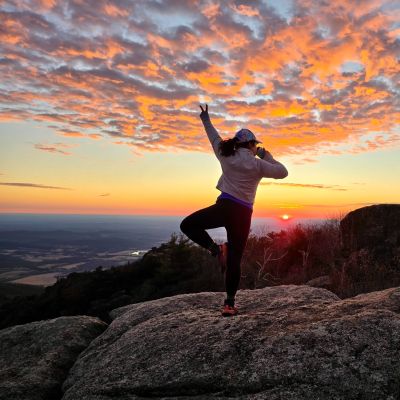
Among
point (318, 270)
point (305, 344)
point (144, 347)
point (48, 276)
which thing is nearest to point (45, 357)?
point (144, 347)

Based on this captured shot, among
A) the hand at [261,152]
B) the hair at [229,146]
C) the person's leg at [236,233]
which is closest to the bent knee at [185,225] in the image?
the person's leg at [236,233]

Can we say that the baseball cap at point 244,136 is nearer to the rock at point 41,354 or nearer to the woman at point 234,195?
the woman at point 234,195

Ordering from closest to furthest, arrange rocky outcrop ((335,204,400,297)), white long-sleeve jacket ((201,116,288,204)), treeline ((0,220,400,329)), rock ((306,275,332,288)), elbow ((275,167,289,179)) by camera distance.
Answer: white long-sleeve jacket ((201,116,288,204)) → elbow ((275,167,289,179)) → rock ((306,275,332,288)) → rocky outcrop ((335,204,400,297)) → treeline ((0,220,400,329))

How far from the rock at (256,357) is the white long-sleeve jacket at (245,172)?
179 cm

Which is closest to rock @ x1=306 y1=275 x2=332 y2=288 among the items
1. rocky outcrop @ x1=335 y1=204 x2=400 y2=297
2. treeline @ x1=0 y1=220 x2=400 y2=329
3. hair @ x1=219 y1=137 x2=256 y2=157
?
→ rocky outcrop @ x1=335 y1=204 x2=400 y2=297

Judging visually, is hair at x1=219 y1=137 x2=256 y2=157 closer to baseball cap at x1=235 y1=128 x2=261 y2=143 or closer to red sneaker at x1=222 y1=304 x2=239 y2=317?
baseball cap at x1=235 y1=128 x2=261 y2=143

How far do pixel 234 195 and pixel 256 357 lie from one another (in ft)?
7.27

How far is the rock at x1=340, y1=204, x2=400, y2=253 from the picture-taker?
637 inches

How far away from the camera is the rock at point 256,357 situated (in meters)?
3.89

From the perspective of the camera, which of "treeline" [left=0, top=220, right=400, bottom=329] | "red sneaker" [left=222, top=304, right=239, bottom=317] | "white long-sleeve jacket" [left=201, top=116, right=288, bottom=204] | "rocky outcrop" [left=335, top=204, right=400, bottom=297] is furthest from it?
"treeline" [left=0, top=220, right=400, bottom=329]

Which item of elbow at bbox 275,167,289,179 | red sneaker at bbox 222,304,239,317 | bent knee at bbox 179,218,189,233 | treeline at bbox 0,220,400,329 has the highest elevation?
elbow at bbox 275,167,289,179

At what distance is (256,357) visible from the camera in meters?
4.41

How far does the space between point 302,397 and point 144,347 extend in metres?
2.33

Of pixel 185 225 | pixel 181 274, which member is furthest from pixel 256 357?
pixel 181 274
